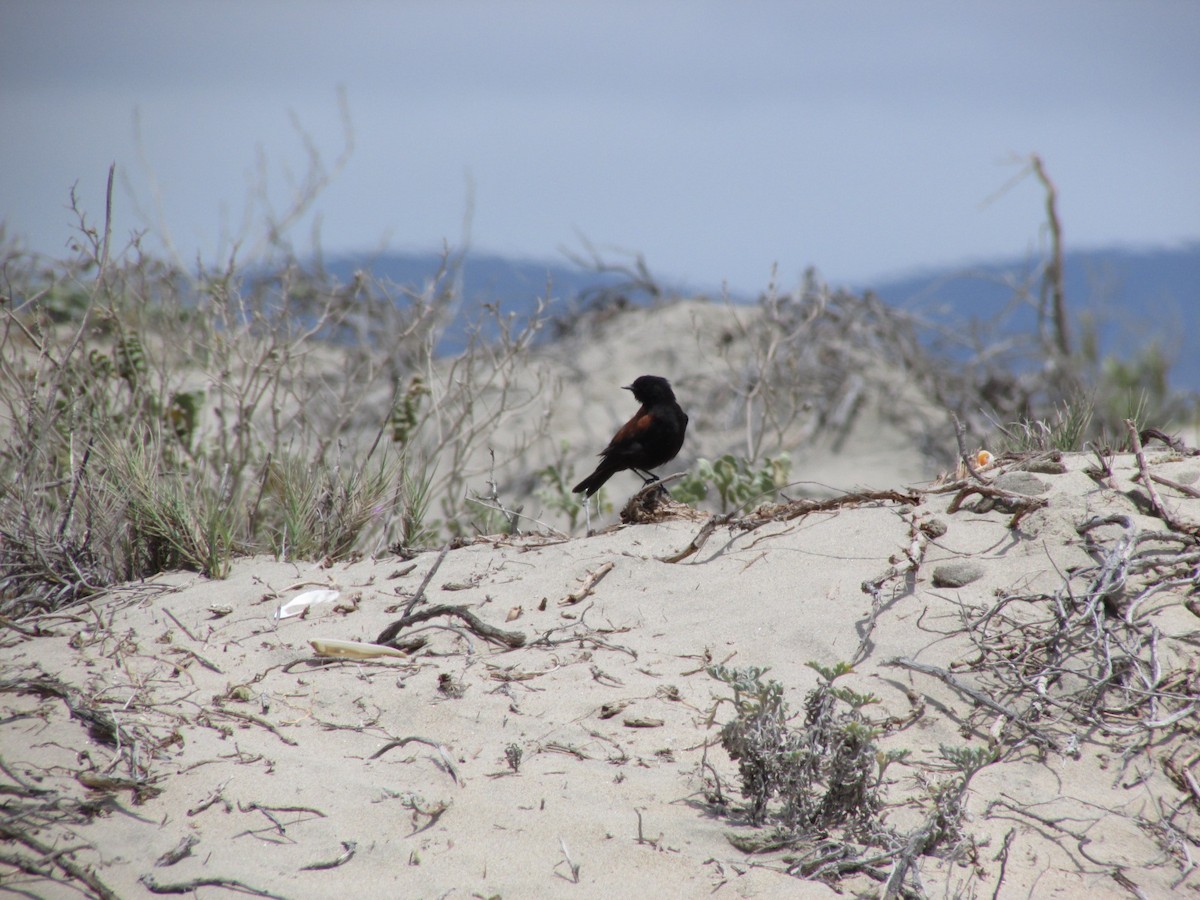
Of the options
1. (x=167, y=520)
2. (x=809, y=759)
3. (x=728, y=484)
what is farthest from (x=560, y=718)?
(x=728, y=484)

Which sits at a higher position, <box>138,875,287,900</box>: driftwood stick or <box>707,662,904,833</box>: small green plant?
<box>707,662,904,833</box>: small green plant

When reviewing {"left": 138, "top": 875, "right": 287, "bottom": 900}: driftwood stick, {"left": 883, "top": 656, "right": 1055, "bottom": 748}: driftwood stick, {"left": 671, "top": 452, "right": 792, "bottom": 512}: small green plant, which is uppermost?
{"left": 883, "top": 656, "right": 1055, "bottom": 748}: driftwood stick

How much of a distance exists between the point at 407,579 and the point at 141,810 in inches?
62.2

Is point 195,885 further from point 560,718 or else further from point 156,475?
point 156,475

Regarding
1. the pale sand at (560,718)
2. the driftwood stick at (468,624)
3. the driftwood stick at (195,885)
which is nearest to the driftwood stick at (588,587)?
the pale sand at (560,718)

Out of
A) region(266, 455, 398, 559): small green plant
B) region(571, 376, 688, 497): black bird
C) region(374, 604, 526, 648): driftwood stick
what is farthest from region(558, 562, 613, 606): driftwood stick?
region(571, 376, 688, 497): black bird

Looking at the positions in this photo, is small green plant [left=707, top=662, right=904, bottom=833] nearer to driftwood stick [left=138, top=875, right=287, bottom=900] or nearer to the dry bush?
driftwood stick [left=138, top=875, right=287, bottom=900]

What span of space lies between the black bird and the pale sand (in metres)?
1.21

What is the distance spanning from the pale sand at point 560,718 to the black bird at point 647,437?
1.21 m

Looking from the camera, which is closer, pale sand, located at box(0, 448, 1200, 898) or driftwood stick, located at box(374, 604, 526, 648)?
pale sand, located at box(0, 448, 1200, 898)

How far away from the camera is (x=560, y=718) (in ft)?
9.29

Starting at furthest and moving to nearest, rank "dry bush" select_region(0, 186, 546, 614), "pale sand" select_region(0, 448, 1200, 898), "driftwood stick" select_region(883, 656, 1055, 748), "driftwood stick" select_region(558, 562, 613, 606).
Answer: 1. "dry bush" select_region(0, 186, 546, 614)
2. "driftwood stick" select_region(558, 562, 613, 606)
3. "driftwood stick" select_region(883, 656, 1055, 748)
4. "pale sand" select_region(0, 448, 1200, 898)

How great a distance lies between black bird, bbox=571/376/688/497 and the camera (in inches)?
208

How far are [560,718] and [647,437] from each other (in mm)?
2614
